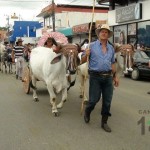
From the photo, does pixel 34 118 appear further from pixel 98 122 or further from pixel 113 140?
pixel 113 140

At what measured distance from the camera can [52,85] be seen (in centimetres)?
947

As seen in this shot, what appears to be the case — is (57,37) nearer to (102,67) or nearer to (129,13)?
(102,67)

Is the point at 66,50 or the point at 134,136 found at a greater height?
the point at 66,50

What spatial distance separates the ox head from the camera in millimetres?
8828

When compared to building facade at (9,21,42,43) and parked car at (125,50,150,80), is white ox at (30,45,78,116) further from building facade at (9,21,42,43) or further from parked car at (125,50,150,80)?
building facade at (9,21,42,43)

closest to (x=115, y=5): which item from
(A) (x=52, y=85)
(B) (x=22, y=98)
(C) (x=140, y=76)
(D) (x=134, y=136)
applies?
(C) (x=140, y=76)

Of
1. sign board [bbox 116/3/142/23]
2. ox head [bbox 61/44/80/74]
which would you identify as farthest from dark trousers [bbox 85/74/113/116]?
sign board [bbox 116/3/142/23]

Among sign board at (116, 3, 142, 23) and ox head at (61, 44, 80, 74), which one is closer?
ox head at (61, 44, 80, 74)

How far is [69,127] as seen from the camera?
8.11 m

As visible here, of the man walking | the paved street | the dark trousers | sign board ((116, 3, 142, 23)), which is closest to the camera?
the paved street

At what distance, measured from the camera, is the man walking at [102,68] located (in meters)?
7.70

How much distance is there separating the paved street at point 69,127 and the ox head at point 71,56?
115 cm

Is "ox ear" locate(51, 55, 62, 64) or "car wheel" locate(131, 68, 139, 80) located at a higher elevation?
"ox ear" locate(51, 55, 62, 64)

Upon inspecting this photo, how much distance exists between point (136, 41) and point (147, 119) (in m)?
20.9
